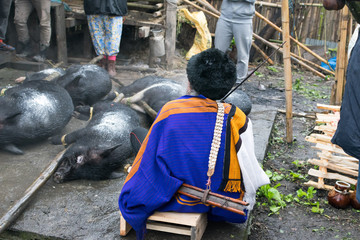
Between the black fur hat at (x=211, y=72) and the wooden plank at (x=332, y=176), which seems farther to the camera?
the wooden plank at (x=332, y=176)

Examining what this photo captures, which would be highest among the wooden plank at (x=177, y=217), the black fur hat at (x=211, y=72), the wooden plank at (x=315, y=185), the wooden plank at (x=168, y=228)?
the black fur hat at (x=211, y=72)

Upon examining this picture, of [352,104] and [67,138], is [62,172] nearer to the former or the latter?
[67,138]

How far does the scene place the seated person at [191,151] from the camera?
9.89 ft

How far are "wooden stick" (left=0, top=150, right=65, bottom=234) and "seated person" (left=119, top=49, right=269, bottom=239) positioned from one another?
114 cm

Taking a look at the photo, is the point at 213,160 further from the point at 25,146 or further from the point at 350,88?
the point at 25,146

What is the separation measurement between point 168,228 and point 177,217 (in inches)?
7.2

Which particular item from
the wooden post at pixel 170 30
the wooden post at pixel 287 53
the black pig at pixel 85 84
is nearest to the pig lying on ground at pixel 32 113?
the black pig at pixel 85 84

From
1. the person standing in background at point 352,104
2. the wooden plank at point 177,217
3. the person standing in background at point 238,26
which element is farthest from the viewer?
the person standing in background at point 238,26

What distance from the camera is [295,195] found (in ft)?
15.3

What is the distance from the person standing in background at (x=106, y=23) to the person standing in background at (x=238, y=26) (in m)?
2.11

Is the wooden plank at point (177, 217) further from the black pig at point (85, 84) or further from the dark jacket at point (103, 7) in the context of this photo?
the dark jacket at point (103, 7)

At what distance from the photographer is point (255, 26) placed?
1238cm

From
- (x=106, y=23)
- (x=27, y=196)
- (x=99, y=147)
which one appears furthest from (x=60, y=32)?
(x=27, y=196)

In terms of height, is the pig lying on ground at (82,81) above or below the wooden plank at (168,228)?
above
